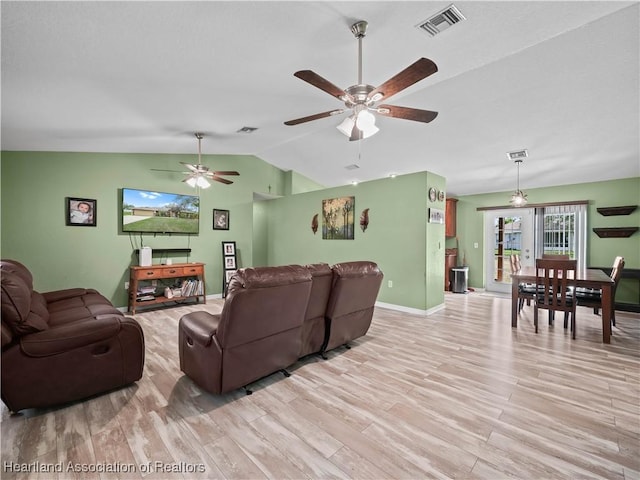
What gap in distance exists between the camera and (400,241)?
16.2ft

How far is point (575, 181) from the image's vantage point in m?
5.82

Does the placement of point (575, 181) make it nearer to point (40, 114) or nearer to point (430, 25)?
point (430, 25)

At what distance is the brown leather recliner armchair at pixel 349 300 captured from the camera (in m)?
2.78

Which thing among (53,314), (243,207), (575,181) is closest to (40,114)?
(53,314)

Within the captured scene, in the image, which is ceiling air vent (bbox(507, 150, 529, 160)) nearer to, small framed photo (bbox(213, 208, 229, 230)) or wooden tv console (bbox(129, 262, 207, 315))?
small framed photo (bbox(213, 208, 229, 230))

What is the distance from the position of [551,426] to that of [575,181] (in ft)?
19.5

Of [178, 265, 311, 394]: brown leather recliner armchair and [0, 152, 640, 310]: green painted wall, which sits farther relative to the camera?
[0, 152, 640, 310]: green painted wall

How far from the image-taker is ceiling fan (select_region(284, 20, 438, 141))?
1873mm

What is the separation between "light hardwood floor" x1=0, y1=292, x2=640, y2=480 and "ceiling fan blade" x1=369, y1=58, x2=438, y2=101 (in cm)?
231

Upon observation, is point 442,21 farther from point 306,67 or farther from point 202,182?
point 202,182

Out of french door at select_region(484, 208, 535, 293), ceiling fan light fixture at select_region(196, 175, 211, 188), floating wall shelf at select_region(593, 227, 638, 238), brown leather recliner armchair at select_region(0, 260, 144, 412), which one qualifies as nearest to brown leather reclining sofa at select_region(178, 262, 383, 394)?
brown leather recliner armchair at select_region(0, 260, 144, 412)

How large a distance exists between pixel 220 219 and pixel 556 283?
5.90m

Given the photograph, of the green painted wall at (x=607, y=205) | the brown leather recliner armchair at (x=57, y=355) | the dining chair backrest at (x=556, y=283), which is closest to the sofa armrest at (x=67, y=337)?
the brown leather recliner armchair at (x=57, y=355)

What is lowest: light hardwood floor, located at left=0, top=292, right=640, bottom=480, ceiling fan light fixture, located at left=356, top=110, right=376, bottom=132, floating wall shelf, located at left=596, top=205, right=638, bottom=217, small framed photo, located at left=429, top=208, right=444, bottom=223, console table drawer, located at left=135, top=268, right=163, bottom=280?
light hardwood floor, located at left=0, top=292, right=640, bottom=480
